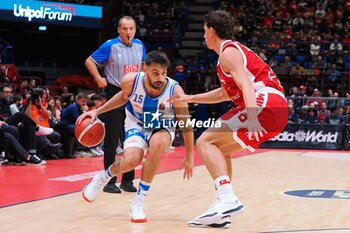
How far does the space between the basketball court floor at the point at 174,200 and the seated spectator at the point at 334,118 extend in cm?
580

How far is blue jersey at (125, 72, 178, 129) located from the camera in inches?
253

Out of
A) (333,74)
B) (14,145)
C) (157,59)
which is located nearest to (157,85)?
(157,59)

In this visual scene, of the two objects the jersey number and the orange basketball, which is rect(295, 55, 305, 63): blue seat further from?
the jersey number

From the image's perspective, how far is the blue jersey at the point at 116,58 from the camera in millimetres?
8211

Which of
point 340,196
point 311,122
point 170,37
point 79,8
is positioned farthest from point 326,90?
point 340,196

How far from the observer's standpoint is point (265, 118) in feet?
18.6

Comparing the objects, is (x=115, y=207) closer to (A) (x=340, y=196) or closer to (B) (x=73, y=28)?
(A) (x=340, y=196)

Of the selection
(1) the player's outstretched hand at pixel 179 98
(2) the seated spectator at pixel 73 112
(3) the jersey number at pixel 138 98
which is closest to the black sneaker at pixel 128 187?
(3) the jersey number at pixel 138 98

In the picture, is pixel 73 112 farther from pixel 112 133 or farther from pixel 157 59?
pixel 157 59

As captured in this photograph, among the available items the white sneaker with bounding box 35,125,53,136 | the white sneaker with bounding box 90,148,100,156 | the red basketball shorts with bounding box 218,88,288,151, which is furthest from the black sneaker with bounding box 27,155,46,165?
the red basketball shorts with bounding box 218,88,288,151

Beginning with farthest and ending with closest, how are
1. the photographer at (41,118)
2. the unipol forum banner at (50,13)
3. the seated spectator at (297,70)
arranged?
the unipol forum banner at (50,13)
the seated spectator at (297,70)
the photographer at (41,118)

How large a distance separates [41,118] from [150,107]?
6.09 meters

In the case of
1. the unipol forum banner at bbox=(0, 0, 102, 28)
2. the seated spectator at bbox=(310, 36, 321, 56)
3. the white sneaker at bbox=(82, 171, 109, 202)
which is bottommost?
the white sneaker at bbox=(82, 171, 109, 202)

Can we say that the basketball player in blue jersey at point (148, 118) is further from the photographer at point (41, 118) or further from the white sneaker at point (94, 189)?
the photographer at point (41, 118)
